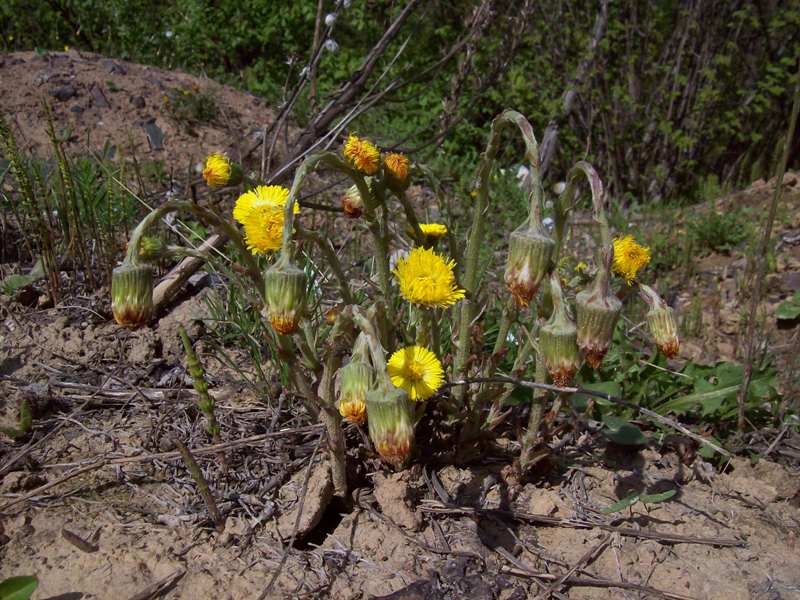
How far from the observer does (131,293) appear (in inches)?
50.2

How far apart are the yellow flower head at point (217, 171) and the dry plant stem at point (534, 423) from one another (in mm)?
831

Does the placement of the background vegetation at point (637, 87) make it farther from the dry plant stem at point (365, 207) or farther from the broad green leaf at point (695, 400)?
the dry plant stem at point (365, 207)

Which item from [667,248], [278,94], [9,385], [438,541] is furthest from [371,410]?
[278,94]

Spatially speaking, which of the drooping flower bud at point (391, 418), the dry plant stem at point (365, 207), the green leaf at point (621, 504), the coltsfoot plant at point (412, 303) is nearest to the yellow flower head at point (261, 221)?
the coltsfoot plant at point (412, 303)

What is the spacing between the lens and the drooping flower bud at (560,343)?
1.28m

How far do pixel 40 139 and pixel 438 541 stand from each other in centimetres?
372

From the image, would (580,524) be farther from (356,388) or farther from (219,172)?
(219,172)

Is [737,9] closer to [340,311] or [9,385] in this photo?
[340,311]

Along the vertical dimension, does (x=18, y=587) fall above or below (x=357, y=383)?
below

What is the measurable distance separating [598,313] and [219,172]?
90 centimetres

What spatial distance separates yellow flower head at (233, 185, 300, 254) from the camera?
4.63 ft

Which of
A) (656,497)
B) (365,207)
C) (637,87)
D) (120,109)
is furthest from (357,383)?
(637,87)

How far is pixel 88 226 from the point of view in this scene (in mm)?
2445

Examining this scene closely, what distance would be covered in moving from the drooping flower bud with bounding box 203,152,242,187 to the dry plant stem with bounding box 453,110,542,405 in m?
0.57
